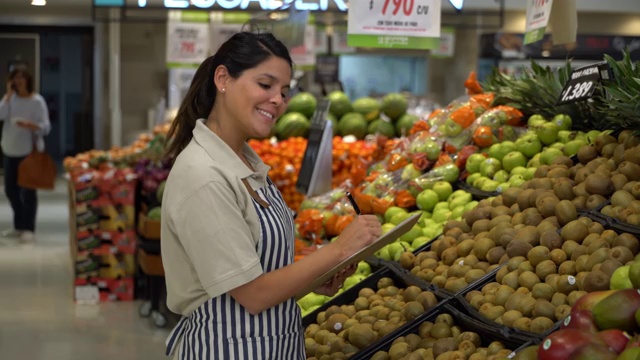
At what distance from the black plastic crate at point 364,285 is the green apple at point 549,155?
3.03 ft

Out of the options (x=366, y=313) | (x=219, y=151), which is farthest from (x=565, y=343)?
(x=366, y=313)

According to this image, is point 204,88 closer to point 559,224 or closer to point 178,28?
point 559,224

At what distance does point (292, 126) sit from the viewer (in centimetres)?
725

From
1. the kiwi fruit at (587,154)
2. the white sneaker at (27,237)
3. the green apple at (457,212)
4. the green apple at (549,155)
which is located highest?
the kiwi fruit at (587,154)

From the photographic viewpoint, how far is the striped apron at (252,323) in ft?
7.97

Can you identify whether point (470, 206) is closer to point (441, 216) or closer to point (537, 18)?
point (441, 216)

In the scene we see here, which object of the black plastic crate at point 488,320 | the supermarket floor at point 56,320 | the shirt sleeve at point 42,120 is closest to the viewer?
the black plastic crate at point 488,320

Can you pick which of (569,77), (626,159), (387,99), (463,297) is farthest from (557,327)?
(387,99)

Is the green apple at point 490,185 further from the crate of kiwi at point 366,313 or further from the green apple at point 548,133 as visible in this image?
the crate of kiwi at point 366,313

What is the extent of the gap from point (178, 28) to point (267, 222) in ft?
30.7

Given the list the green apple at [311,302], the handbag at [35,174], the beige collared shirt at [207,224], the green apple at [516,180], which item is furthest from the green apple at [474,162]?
the handbag at [35,174]

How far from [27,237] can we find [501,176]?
777cm

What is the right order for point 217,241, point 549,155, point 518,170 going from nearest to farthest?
point 217,241
point 549,155
point 518,170

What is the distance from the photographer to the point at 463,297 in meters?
3.17
